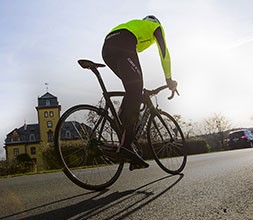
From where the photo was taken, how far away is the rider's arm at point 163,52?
4188 millimetres

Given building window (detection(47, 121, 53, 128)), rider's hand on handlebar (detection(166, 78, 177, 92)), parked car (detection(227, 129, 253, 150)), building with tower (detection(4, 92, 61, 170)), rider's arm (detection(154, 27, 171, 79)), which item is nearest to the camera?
rider's arm (detection(154, 27, 171, 79))

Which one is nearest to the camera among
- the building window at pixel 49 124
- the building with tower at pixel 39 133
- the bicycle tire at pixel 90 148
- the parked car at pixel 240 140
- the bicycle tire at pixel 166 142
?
the bicycle tire at pixel 90 148

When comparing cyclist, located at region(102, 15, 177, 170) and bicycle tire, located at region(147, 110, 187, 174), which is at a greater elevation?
cyclist, located at region(102, 15, 177, 170)

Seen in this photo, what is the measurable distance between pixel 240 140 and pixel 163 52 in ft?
68.9

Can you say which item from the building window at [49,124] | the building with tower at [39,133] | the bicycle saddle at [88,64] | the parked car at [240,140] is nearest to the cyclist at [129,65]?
the bicycle saddle at [88,64]

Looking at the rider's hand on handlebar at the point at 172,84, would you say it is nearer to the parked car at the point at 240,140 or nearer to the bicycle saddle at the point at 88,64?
the bicycle saddle at the point at 88,64

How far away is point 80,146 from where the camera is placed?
377 centimetres

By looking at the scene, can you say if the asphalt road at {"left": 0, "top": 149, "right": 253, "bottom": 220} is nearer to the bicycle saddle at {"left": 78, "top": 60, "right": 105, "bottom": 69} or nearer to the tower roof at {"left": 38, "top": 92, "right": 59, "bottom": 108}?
the bicycle saddle at {"left": 78, "top": 60, "right": 105, "bottom": 69}

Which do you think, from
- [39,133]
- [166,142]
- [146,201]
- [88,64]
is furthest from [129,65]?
[39,133]

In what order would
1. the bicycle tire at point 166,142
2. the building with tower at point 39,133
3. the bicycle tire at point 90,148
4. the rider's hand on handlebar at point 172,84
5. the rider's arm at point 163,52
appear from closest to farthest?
the bicycle tire at point 90,148, the rider's arm at point 163,52, the rider's hand on handlebar at point 172,84, the bicycle tire at point 166,142, the building with tower at point 39,133

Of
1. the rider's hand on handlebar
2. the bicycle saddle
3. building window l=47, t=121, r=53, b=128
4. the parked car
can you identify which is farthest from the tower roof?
the bicycle saddle

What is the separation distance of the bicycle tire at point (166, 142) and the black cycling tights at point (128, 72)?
702 mm

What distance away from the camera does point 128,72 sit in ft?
12.7

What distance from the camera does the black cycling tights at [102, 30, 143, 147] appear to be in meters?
3.86
